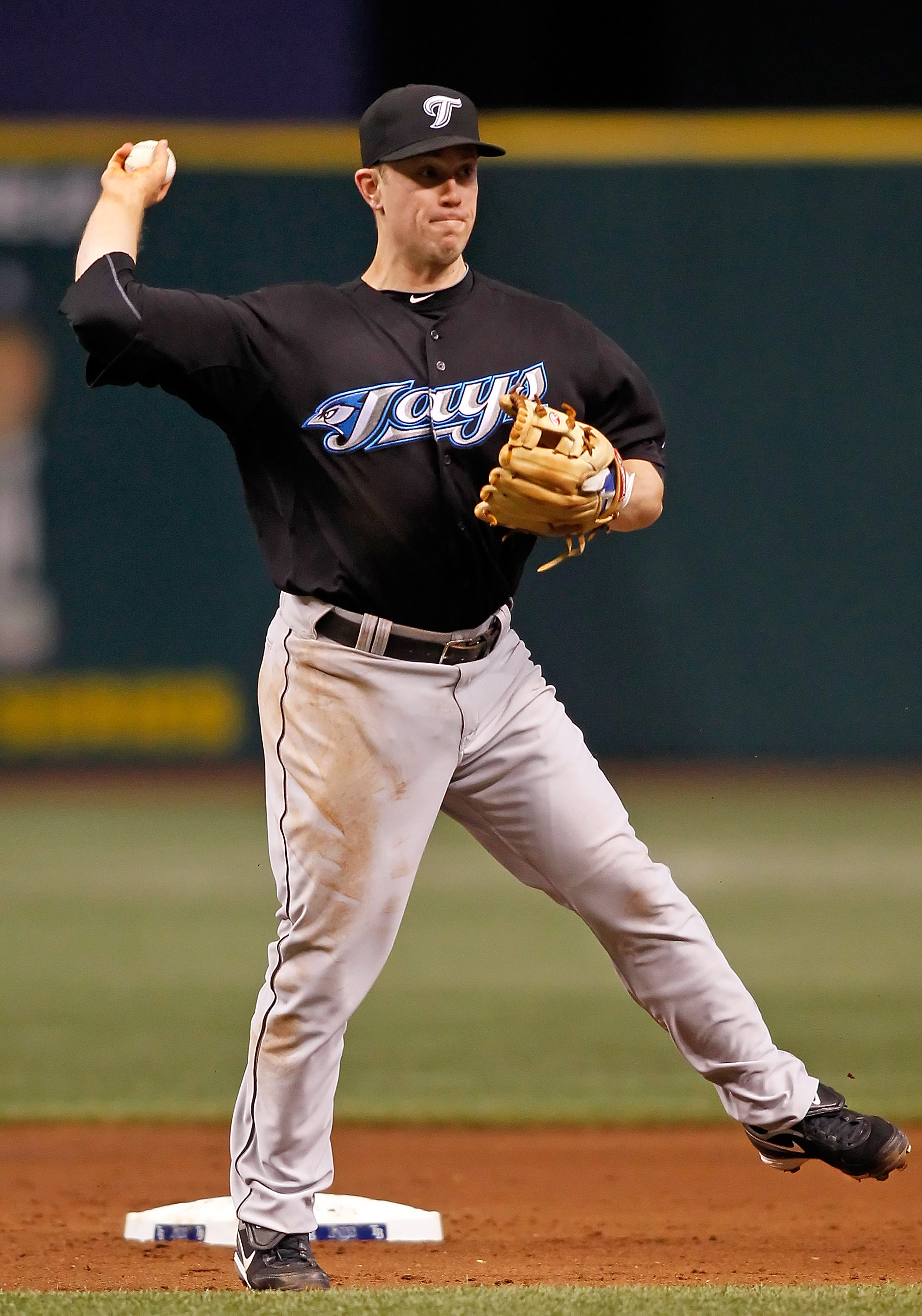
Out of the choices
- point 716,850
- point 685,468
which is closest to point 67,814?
point 716,850

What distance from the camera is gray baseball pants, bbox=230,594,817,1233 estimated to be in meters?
2.86

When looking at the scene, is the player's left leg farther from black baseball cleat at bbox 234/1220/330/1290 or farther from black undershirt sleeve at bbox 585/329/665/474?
black baseball cleat at bbox 234/1220/330/1290

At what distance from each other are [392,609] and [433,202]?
0.64 m

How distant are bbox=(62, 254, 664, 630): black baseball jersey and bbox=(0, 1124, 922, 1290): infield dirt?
3.75 feet

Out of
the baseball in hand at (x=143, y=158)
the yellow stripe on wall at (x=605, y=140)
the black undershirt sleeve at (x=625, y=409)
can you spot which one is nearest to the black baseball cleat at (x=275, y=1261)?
the black undershirt sleeve at (x=625, y=409)

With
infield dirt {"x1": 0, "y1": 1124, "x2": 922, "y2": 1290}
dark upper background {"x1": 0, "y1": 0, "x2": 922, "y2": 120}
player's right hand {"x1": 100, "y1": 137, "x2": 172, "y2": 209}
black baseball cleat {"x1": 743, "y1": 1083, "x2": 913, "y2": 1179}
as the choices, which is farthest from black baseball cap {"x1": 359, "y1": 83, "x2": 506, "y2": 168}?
dark upper background {"x1": 0, "y1": 0, "x2": 922, "y2": 120}

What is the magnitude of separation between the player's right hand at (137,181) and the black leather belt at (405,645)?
2.38 feet

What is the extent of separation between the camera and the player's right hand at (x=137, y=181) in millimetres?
2932

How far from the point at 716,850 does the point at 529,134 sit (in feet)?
14.4

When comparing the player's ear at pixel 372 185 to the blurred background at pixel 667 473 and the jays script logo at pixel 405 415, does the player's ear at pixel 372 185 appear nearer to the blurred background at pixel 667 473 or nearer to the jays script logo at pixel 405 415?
the jays script logo at pixel 405 415

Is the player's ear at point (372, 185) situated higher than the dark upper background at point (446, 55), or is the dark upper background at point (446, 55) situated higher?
the dark upper background at point (446, 55)

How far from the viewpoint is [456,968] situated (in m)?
6.10

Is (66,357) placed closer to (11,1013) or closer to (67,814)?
(67,814)

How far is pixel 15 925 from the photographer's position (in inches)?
260
